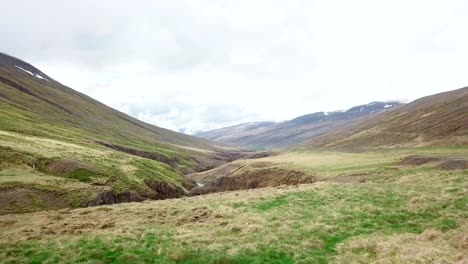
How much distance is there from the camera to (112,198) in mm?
51719

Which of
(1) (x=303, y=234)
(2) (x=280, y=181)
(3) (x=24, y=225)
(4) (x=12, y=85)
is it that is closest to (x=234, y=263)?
(1) (x=303, y=234)

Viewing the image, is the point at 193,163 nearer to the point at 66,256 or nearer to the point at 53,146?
the point at 53,146

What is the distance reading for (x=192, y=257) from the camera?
22641mm

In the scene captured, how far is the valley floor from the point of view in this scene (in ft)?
73.1

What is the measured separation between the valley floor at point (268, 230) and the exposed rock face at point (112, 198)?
35.9ft

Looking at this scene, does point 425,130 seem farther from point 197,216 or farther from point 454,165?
point 197,216

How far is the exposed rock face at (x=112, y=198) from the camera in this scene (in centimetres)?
4717

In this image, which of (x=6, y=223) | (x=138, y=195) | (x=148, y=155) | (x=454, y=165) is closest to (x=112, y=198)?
(x=138, y=195)

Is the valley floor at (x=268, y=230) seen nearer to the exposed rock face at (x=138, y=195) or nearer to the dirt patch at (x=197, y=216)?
the dirt patch at (x=197, y=216)

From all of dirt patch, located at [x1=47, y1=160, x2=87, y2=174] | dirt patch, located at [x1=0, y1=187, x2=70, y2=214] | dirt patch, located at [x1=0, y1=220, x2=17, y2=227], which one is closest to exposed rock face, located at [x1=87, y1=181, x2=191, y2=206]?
dirt patch, located at [x1=0, y1=187, x2=70, y2=214]

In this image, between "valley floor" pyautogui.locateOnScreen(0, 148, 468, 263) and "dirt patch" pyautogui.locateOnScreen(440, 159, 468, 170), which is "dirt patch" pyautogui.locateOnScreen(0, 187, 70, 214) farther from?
"dirt patch" pyautogui.locateOnScreen(440, 159, 468, 170)

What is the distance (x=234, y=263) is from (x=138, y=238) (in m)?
7.86

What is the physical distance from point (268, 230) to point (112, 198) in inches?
1235

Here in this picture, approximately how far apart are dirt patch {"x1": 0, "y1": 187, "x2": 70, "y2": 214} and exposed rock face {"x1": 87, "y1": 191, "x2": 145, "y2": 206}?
354cm
